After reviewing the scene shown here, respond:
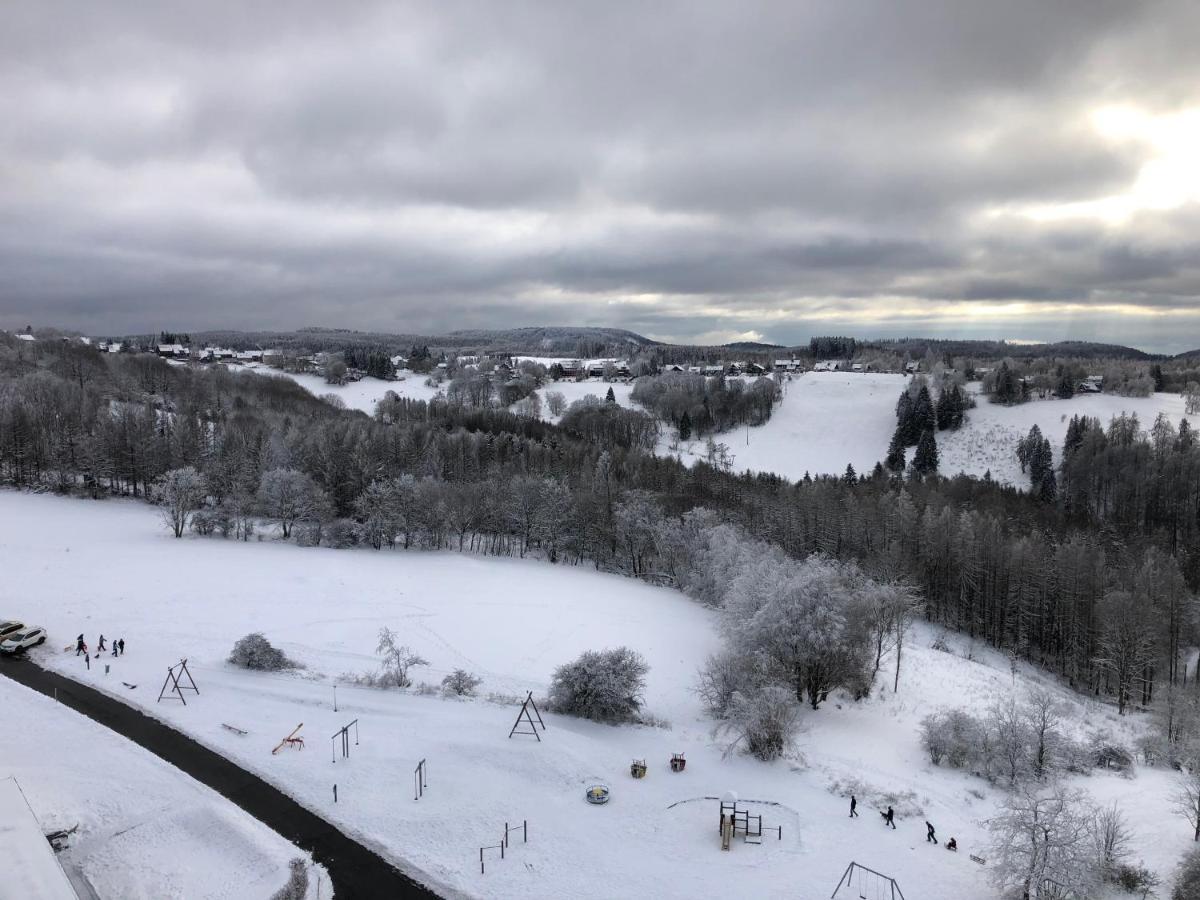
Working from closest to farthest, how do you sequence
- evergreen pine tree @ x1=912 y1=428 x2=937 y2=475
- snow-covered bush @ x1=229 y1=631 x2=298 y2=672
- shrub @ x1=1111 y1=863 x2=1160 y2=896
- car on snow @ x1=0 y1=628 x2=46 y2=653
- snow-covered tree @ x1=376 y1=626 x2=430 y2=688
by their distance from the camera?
shrub @ x1=1111 y1=863 x2=1160 y2=896 < car on snow @ x1=0 y1=628 x2=46 y2=653 < snow-covered tree @ x1=376 y1=626 x2=430 y2=688 < snow-covered bush @ x1=229 y1=631 x2=298 y2=672 < evergreen pine tree @ x1=912 y1=428 x2=937 y2=475

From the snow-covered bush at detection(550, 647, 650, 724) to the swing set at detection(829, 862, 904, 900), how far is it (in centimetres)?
1317

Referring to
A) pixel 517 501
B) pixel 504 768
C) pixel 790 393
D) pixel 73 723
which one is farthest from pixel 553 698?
pixel 790 393

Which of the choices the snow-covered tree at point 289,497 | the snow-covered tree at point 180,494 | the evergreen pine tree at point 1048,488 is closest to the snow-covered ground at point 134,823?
the snow-covered tree at point 180,494

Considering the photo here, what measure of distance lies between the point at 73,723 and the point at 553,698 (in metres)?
21.3

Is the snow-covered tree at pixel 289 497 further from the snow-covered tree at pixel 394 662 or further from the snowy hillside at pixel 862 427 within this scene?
the snowy hillside at pixel 862 427

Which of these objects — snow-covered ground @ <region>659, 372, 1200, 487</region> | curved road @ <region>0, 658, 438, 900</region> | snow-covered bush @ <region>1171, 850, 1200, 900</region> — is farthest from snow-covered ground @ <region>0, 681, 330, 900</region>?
snow-covered ground @ <region>659, 372, 1200, 487</region>

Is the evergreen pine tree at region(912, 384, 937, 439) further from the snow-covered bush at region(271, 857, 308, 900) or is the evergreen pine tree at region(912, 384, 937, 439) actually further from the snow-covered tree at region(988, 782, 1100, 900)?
the snow-covered bush at region(271, 857, 308, 900)

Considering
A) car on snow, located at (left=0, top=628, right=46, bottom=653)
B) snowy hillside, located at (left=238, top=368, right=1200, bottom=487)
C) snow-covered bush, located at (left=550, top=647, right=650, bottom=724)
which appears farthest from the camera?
snowy hillside, located at (left=238, top=368, right=1200, bottom=487)

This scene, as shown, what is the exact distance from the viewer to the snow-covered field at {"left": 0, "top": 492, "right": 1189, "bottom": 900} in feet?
74.6

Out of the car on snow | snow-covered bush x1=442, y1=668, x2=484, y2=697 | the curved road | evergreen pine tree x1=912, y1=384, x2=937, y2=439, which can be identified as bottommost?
snow-covered bush x1=442, y1=668, x2=484, y2=697

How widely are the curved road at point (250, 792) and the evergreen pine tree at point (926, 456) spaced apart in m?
118

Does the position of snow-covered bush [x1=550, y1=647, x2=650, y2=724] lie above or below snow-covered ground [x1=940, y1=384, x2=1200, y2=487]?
below

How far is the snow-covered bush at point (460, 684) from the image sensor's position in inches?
1378

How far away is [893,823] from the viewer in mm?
25562
